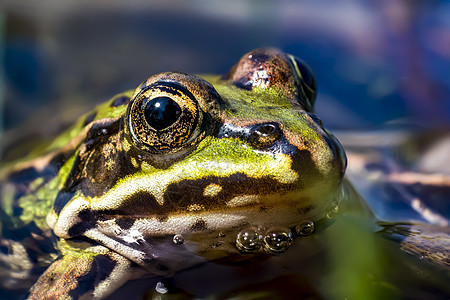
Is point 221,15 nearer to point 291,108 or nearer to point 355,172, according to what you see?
point 355,172

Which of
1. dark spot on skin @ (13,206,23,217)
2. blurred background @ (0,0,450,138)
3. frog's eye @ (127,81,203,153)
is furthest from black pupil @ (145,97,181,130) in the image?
blurred background @ (0,0,450,138)

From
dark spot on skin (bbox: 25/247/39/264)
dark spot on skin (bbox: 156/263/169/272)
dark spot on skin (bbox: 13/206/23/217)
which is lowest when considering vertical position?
dark spot on skin (bbox: 25/247/39/264)

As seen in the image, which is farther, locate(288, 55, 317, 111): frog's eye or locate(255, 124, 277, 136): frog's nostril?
locate(288, 55, 317, 111): frog's eye

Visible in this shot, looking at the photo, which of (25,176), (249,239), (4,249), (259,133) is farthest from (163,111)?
(4,249)

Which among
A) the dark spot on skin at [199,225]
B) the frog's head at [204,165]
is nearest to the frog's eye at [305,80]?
the frog's head at [204,165]

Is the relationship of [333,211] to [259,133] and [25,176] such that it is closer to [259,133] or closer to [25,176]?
[259,133]

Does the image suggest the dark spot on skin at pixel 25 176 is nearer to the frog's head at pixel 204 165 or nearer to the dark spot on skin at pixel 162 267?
the frog's head at pixel 204 165

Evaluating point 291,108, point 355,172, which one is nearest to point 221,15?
point 355,172

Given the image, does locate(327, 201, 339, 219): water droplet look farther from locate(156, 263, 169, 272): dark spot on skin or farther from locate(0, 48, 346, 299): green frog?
locate(156, 263, 169, 272): dark spot on skin
